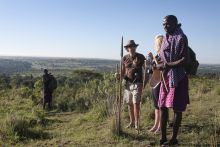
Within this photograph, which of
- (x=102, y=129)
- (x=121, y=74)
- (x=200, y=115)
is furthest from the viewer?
(x=200, y=115)

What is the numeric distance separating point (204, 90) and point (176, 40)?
27.6 ft

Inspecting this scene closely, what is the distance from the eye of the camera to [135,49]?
734 centimetres

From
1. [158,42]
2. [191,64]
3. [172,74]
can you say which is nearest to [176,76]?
[172,74]

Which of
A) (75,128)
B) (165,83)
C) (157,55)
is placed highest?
(157,55)

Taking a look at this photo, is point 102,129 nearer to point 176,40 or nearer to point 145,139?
point 145,139

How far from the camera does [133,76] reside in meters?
7.26

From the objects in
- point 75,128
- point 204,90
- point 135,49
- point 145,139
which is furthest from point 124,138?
point 204,90

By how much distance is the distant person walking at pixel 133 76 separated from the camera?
23.6 feet

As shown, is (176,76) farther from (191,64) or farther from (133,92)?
(133,92)

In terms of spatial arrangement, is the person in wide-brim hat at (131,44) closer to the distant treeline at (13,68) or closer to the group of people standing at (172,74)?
the group of people standing at (172,74)

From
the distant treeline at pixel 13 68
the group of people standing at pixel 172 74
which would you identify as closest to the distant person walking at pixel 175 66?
the group of people standing at pixel 172 74

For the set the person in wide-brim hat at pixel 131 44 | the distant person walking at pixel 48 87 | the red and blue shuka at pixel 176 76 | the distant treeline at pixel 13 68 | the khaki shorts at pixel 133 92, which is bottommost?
the distant treeline at pixel 13 68

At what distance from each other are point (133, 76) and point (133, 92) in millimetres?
289

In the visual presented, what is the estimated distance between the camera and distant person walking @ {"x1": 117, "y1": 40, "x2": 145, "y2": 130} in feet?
23.6
